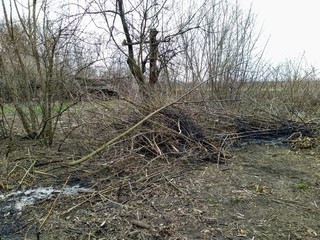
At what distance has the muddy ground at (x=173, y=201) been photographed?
277cm

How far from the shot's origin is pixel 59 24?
550 centimetres

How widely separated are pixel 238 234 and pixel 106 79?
4.86 m

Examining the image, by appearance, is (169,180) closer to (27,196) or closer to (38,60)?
(27,196)

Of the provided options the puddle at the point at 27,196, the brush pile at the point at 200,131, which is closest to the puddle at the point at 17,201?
the puddle at the point at 27,196

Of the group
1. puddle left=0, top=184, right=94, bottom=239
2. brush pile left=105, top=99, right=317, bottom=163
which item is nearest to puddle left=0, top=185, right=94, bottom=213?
puddle left=0, top=184, right=94, bottom=239

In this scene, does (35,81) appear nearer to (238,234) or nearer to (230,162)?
(230,162)

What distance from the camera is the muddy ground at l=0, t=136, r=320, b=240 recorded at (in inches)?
109

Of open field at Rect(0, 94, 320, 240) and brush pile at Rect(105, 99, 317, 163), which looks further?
brush pile at Rect(105, 99, 317, 163)

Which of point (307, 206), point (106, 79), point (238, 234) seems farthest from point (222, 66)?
point (238, 234)

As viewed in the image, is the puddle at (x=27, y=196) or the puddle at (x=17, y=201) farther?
the puddle at (x=27, y=196)

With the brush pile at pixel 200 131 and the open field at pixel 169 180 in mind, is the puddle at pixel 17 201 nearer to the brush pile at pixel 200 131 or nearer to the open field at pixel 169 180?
the open field at pixel 169 180

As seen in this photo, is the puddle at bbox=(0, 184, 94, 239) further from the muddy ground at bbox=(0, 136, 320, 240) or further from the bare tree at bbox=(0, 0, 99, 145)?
the bare tree at bbox=(0, 0, 99, 145)

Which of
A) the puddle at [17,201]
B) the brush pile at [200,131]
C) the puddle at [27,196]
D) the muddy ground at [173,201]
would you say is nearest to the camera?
the muddy ground at [173,201]

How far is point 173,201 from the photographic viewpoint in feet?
11.0
